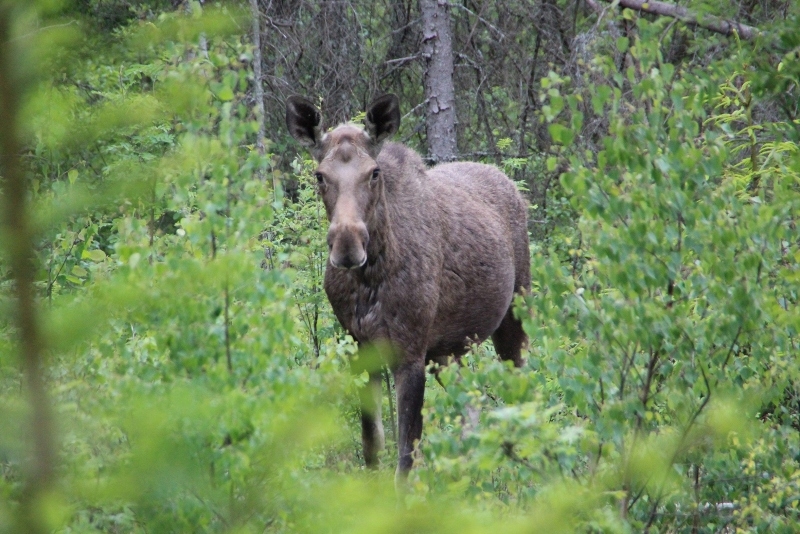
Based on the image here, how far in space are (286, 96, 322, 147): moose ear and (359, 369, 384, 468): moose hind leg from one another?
6.73 ft

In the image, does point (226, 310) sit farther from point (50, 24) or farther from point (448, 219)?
point (448, 219)

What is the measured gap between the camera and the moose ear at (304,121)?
7.15 m

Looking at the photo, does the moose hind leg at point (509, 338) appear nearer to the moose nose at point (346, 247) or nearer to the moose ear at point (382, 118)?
the moose ear at point (382, 118)

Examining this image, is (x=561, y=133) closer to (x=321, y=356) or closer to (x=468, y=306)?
(x=321, y=356)

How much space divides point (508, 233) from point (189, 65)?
662 cm

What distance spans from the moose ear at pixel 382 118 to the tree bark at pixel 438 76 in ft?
16.5

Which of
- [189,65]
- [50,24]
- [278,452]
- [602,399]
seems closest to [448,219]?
[602,399]

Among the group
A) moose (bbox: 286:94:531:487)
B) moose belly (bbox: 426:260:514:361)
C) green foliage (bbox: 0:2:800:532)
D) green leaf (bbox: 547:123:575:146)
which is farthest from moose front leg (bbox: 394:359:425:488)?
green leaf (bbox: 547:123:575:146)

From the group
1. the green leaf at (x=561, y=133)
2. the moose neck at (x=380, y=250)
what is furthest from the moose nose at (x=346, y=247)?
the green leaf at (x=561, y=133)

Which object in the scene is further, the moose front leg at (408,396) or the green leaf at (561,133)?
the moose front leg at (408,396)

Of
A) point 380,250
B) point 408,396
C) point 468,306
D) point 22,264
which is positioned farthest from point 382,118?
point 22,264

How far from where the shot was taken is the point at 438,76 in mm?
12242

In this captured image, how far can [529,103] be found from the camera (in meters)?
14.6

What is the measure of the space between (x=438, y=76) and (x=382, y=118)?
5.19 metres
